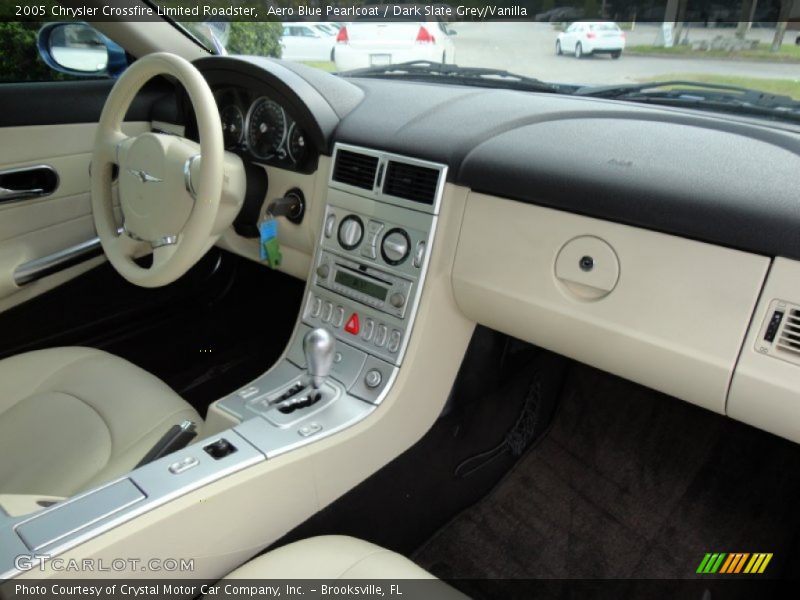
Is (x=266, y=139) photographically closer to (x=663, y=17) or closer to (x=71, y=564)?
(x=663, y=17)

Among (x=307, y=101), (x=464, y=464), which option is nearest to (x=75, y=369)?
(x=307, y=101)

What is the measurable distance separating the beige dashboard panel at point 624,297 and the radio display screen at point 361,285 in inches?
7.5

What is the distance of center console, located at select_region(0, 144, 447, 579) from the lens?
4.17 feet

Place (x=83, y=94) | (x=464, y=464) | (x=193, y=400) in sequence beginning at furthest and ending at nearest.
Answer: (x=193, y=400)
(x=83, y=94)
(x=464, y=464)

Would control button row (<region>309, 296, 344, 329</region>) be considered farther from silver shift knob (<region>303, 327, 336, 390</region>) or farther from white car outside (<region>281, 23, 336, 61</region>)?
white car outside (<region>281, 23, 336, 61</region>)

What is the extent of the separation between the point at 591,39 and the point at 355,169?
0.69 meters

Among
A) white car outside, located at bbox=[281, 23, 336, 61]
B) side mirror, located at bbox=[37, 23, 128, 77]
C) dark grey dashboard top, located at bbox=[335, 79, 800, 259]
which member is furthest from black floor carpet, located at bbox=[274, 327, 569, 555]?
side mirror, located at bbox=[37, 23, 128, 77]

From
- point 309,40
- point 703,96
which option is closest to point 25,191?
point 309,40

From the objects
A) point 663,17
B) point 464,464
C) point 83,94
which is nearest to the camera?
point 663,17

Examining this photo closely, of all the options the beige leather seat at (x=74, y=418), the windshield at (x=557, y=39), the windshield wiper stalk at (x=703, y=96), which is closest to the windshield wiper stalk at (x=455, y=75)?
the windshield at (x=557, y=39)

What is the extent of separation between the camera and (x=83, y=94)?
2.11 meters

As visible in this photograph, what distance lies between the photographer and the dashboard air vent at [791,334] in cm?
101

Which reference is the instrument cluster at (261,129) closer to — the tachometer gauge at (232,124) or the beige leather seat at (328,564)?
the tachometer gauge at (232,124)

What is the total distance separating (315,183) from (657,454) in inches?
49.7
